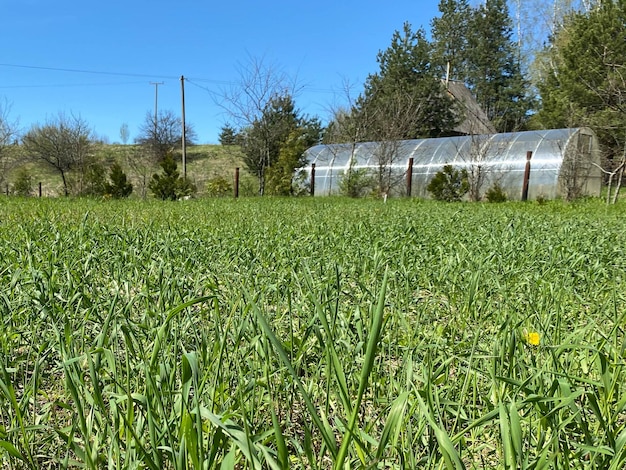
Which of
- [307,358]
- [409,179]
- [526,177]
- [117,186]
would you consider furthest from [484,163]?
[307,358]

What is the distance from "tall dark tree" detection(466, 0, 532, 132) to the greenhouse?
21333 mm

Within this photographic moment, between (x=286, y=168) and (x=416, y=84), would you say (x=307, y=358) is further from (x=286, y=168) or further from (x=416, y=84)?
(x=416, y=84)

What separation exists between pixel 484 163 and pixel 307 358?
16.6m

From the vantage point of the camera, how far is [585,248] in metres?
3.62

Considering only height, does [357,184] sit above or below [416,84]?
below

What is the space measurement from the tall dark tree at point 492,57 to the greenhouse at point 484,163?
70.0 ft

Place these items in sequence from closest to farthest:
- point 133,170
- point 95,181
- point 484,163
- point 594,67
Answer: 1. point 484,163
2. point 95,181
3. point 594,67
4. point 133,170

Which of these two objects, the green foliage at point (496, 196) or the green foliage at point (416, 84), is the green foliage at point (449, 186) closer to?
the green foliage at point (496, 196)

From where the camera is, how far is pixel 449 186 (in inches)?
642

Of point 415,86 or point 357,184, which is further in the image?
point 415,86

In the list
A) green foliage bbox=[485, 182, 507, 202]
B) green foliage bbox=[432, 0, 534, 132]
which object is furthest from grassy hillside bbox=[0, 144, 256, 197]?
green foliage bbox=[432, 0, 534, 132]

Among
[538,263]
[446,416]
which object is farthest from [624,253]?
[446,416]

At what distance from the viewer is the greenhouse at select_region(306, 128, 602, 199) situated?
49.9 ft

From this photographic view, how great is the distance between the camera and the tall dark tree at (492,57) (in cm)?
3684
